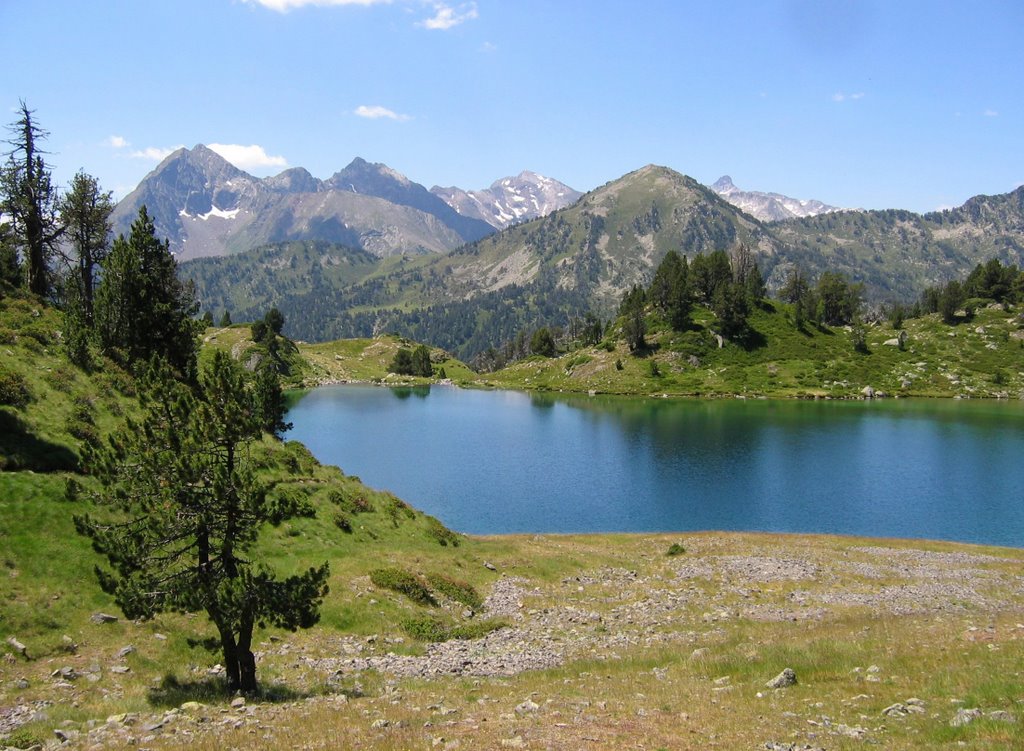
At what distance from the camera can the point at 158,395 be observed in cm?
2225

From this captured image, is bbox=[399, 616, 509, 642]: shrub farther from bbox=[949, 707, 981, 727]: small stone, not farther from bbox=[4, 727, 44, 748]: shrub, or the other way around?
bbox=[949, 707, 981, 727]: small stone

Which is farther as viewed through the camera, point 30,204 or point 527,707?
point 30,204

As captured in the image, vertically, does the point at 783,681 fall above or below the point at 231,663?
below

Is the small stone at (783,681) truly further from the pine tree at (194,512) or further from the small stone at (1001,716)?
the pine tree at (194,512)

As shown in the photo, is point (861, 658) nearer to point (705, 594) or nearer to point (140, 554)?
point (705, 594)

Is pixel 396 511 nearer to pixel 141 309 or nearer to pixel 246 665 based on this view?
pixel 141 309

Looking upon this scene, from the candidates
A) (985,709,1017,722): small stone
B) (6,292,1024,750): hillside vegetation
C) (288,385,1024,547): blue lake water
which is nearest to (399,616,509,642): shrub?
(6,292,1024,750): hillside vegetation

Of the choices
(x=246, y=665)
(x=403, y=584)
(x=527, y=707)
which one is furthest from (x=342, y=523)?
(x=527, y=707)

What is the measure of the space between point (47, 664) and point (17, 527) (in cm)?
758

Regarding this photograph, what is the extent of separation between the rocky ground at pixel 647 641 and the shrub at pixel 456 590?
0.86 meters

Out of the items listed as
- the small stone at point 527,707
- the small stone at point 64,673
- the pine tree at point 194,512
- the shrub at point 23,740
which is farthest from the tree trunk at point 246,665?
the small stone at point 527,707

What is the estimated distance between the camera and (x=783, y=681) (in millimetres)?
20719

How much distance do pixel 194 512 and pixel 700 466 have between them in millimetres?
87196

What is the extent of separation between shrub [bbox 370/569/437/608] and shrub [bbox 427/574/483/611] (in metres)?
1.16
